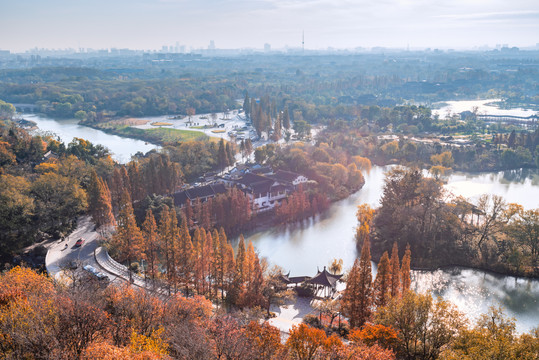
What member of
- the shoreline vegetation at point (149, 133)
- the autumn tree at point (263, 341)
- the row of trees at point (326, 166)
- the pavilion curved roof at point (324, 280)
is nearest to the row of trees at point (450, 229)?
the pavilion curved roof at point (324, 280)

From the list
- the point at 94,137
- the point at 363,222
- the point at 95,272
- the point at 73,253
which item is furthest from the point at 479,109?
the point at 95,272

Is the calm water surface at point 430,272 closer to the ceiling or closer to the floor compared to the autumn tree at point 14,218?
closer to the floor

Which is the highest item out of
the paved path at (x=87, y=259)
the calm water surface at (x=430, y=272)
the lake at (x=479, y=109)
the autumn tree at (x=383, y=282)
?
the lake at (x=479, y=109)

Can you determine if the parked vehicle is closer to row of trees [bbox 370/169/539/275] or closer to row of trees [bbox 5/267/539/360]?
row of trees [bbox 5/267/539/360]

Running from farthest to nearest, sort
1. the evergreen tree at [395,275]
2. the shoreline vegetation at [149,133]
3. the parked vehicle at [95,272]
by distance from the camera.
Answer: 1. the shoreline vegetation at [149,133]
2. the parked vehicle at [95,272]
3. the evergreen tree at [395,275]

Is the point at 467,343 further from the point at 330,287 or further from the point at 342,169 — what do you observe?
the point at 342,169

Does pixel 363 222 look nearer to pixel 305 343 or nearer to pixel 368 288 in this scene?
pixel 368 288

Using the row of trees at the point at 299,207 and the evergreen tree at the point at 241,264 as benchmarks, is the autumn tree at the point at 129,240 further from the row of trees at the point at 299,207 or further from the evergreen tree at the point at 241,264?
the row of trees at the point at 299,207

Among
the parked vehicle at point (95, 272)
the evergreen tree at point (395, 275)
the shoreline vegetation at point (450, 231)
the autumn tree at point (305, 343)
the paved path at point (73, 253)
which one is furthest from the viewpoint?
the shoreline vegetation at point (450, 231)
